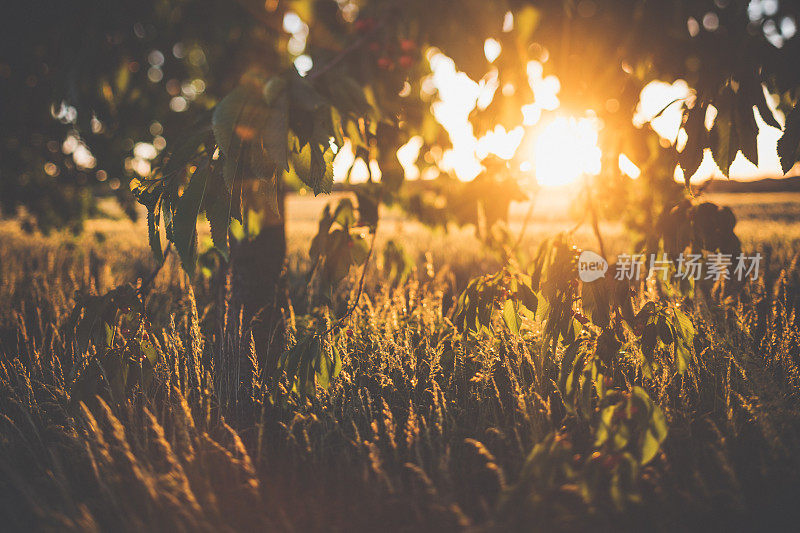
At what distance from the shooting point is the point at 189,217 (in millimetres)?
990

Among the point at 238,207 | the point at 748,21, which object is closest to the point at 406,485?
the point at 238,207

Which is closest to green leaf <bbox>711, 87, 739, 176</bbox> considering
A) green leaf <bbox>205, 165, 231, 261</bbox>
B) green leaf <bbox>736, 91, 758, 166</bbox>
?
green leaf <bbox>736, 91, 758, 166</bbox>

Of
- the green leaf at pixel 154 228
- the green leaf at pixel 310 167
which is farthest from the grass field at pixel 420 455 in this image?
the green leaf at pixel 310 167

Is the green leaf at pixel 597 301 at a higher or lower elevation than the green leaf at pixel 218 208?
lower

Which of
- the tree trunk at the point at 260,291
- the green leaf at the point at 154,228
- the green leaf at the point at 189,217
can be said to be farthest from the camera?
the tree trunk at the point at 260,291

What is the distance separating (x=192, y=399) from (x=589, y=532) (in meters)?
1.86

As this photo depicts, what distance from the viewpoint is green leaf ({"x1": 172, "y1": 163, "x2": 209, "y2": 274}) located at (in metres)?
0.98

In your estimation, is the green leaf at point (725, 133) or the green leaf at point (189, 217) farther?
the green leaf at point (725, 133)

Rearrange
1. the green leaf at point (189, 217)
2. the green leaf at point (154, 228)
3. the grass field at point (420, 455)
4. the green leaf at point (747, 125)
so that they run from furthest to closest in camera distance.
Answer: the grass field at point (420, 455)
the green leaf at point (747, 125)
the green leaf at point (154, 228)
the green leaf at point (189, 217)

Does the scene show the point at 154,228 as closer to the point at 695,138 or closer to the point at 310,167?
the point at 310,167

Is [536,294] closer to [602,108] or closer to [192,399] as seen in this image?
[602,108]

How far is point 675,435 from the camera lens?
1.87m

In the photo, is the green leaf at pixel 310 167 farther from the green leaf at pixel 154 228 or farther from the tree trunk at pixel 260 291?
the tree trunk at pixel 260 291

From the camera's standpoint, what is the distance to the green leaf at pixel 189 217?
0.98 m
